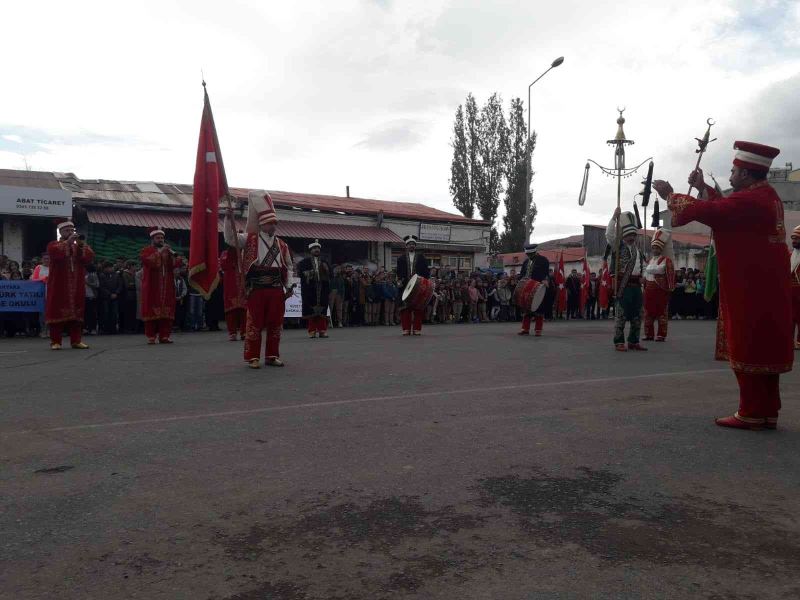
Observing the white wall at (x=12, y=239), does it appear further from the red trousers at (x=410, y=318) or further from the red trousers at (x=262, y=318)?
the red trousers at (x=262, y=318)

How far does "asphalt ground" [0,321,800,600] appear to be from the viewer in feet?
8.78

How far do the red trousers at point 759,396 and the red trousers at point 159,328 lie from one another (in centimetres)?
1058

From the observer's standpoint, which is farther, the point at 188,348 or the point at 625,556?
the point at 188,348

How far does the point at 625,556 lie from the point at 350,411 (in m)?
3.25

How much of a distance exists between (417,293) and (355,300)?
682 cm

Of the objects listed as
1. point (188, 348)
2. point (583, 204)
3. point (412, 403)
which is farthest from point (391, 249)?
point (412, 403)

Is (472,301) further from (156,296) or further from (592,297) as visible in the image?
(156,296)

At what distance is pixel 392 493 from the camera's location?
12.0 ft

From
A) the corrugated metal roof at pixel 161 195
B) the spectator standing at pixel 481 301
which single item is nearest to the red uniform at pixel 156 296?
the corrugated metal roof at pixel 161 195

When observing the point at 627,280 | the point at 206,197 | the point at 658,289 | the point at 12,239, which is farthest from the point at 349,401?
the point at 12,239

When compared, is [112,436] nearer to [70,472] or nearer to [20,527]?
[70,472]

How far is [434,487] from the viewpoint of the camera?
12.3 feet

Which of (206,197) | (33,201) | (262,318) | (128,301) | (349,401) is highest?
(33,201)

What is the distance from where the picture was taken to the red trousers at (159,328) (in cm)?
1338
